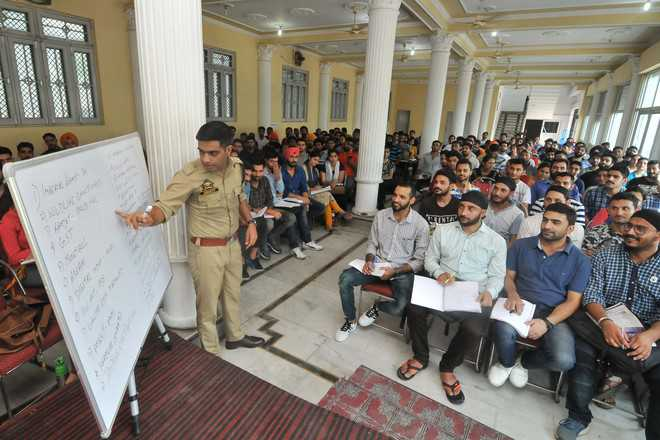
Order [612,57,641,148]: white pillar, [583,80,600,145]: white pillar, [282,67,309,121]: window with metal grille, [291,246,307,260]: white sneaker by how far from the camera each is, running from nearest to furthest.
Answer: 1. [291,246,307,260]: white sneaker
2. [612,57,641,148]: white pillar
3. [282,67,309,121]: window with metal grille
4. [583,80,600,145]: white pillar

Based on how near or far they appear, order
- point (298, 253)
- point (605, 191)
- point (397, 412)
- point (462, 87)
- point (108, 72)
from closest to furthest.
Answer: point (397, 412) → point (605, 191) → point (298, 253) → point (108, 72) → point (462, 87)

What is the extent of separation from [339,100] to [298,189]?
1206 cm

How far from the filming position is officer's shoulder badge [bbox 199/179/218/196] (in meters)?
2.17

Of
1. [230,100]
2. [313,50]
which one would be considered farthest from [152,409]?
[313,50]

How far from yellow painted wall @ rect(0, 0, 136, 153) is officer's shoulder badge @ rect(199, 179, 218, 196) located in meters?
5.65

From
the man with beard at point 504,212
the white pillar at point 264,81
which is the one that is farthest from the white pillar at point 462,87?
the man with beard at point 504,212

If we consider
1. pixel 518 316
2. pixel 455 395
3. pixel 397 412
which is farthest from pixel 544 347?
pixel 397 412

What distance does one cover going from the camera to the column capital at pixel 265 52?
1044cm

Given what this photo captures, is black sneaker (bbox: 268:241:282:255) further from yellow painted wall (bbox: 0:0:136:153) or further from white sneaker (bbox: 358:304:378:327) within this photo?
yellow painted wall (bbox: 0:0:136:153)

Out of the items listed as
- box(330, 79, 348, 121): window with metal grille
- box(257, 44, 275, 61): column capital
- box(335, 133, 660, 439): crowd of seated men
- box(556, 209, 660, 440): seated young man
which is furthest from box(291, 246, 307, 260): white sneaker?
box(330, 79, 348, 121): window with metal grille

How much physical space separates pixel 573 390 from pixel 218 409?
2.04 m

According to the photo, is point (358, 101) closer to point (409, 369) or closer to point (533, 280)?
point (533, 280)

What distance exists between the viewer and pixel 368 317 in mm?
3072

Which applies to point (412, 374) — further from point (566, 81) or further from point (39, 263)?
point (566, 81)
